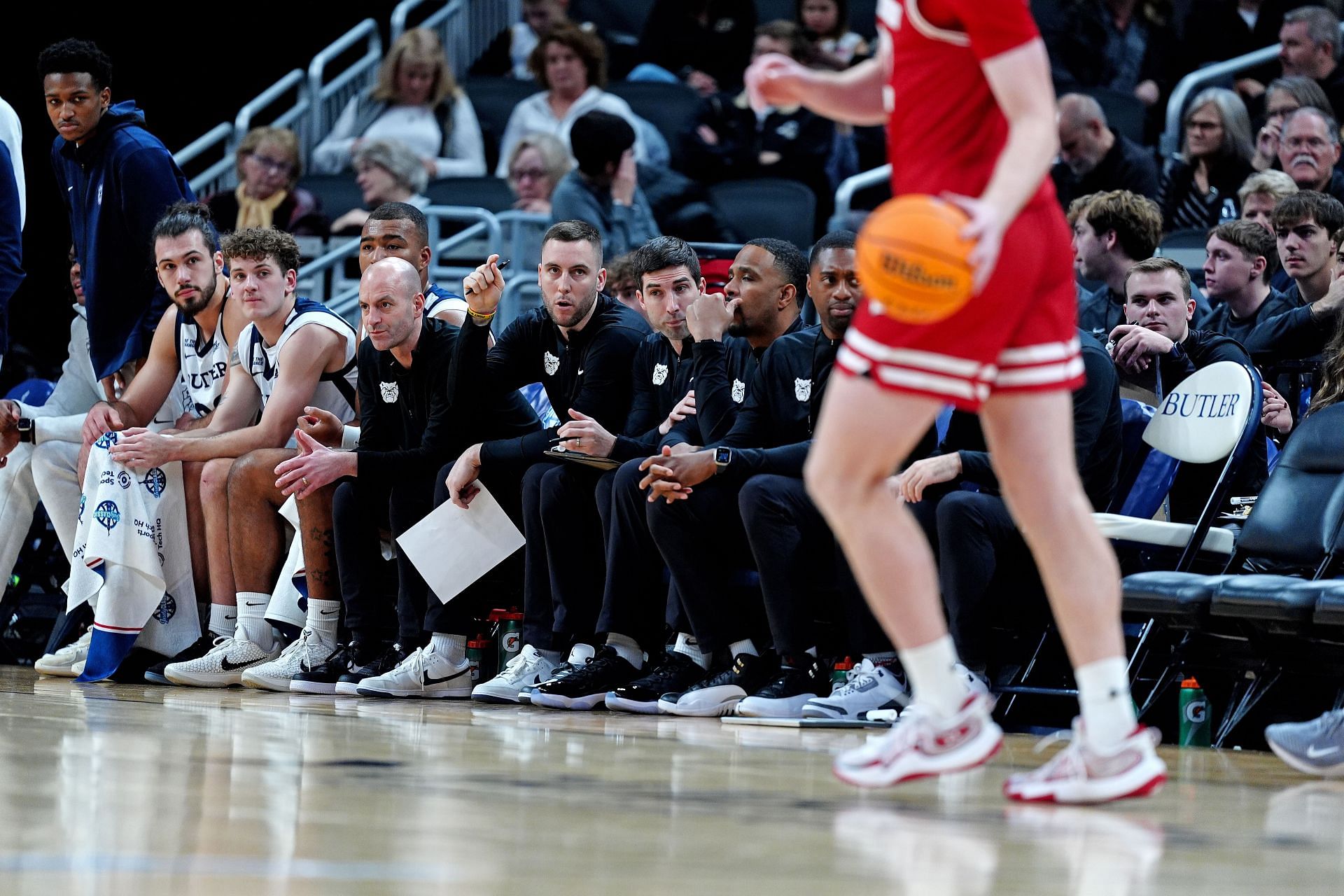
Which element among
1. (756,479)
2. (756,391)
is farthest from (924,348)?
(756,391)

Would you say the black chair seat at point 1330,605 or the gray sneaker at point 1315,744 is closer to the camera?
the gray sneaker at point 1315,744

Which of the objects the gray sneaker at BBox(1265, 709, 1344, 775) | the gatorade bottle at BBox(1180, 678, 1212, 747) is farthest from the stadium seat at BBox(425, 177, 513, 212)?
the gray sneaker at BBox(1265, 709, 1344, 775)

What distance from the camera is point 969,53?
9.75ft

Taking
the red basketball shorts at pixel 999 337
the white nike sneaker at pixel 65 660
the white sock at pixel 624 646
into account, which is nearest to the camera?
the red basketball shorts at pixel 999 337

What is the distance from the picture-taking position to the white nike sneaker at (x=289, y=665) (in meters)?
5.98

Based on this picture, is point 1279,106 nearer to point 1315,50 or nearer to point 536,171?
point 1315,50

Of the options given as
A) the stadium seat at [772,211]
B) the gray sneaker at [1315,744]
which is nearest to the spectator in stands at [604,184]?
the stadium seat at [772,211]

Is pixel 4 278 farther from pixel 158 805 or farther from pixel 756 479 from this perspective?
pixel 158 805

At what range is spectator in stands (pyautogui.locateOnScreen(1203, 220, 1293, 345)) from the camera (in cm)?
609

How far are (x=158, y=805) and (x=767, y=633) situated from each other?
120 inches

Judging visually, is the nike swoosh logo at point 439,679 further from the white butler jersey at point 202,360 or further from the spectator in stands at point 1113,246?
the spectator in stands at point 1113,246

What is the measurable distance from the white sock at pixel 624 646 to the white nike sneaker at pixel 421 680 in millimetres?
639

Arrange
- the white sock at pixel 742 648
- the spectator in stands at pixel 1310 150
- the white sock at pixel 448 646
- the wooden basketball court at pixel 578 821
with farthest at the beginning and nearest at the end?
the spectator in stands at pixel 1310 150 < the white sock at pixel 448 646 < the white sock at pixel 742 648 < the wooden basketball court at pixel 578 821

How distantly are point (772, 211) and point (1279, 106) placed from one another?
2587mm
